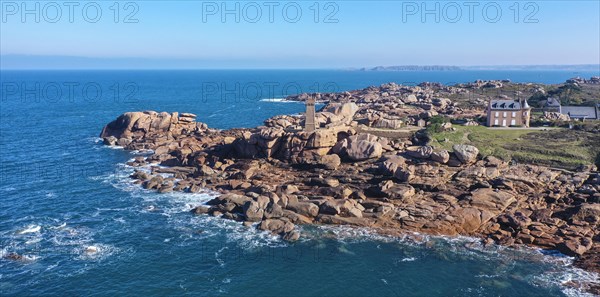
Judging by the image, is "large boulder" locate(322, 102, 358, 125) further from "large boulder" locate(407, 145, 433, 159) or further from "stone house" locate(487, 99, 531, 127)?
"stone house" locate(487, 99, 531, 127)

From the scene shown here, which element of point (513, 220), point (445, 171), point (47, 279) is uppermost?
point (445, 171)

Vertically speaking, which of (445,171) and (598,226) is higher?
(445,171)

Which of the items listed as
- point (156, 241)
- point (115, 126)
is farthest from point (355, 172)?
point (115, 126)

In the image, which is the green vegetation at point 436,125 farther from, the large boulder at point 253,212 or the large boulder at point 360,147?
the large boulder at point 253,212

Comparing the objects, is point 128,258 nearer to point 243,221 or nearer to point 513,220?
point 243,221

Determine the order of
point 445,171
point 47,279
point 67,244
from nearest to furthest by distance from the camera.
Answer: point 47,279 → point 67,244 → point 445,171

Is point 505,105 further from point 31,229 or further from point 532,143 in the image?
point 31,229

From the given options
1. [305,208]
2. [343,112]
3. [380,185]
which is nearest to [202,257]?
[305,208]
